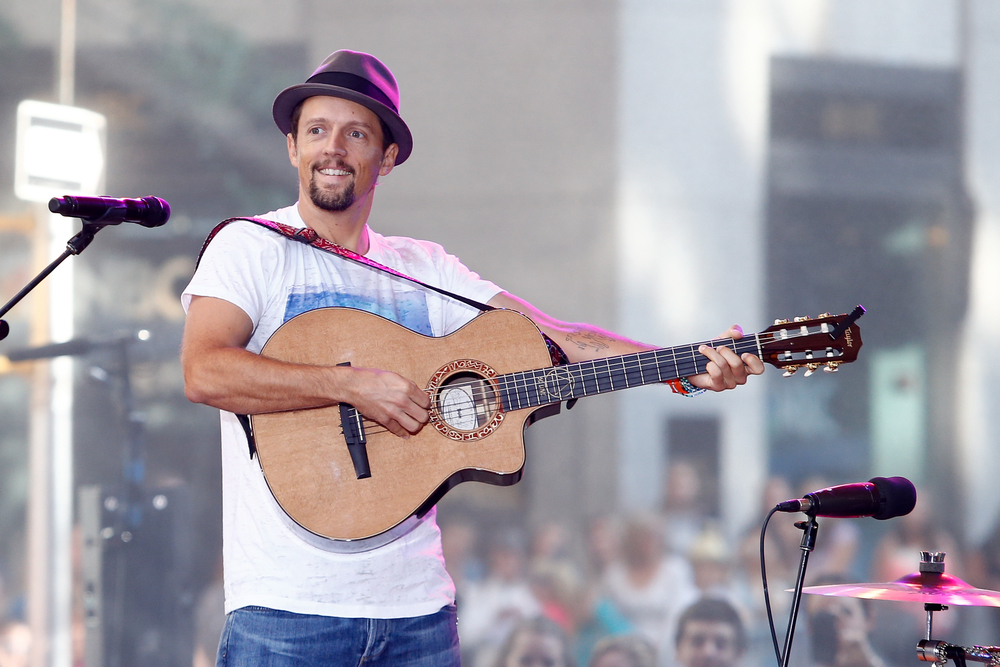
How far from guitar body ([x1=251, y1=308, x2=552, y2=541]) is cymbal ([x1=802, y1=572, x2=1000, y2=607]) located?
33.5 inches

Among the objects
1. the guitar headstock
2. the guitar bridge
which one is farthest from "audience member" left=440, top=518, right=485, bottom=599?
the guitar headstock

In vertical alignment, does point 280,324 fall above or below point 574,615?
above

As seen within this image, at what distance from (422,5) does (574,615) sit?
10.3 feet

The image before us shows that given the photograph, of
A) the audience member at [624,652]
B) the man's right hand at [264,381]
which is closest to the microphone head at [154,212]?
the man's right hand at [264,381]

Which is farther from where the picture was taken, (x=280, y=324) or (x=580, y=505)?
(x=580, y=505)

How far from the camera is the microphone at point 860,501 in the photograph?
1.74 metres

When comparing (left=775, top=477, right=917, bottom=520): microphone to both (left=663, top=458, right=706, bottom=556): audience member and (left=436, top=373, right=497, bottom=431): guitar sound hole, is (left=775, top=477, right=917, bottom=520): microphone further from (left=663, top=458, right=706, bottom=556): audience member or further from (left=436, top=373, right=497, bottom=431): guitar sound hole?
(left=663, top=458, right=706, bottom=556): audience member

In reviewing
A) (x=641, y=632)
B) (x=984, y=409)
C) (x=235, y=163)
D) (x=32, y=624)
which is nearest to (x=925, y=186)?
(x=984, y=409)

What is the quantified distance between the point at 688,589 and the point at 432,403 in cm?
250

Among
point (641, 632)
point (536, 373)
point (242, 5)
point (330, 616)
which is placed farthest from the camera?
point (242, 5)

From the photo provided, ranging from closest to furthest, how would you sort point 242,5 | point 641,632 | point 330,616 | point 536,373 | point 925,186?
point 330,616, point 536,373, point 641,632, point 925,186, point 242,5

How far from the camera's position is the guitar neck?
6.81 ft

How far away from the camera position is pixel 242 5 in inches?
185

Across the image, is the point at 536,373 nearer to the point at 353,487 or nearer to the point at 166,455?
the point at 353,487
